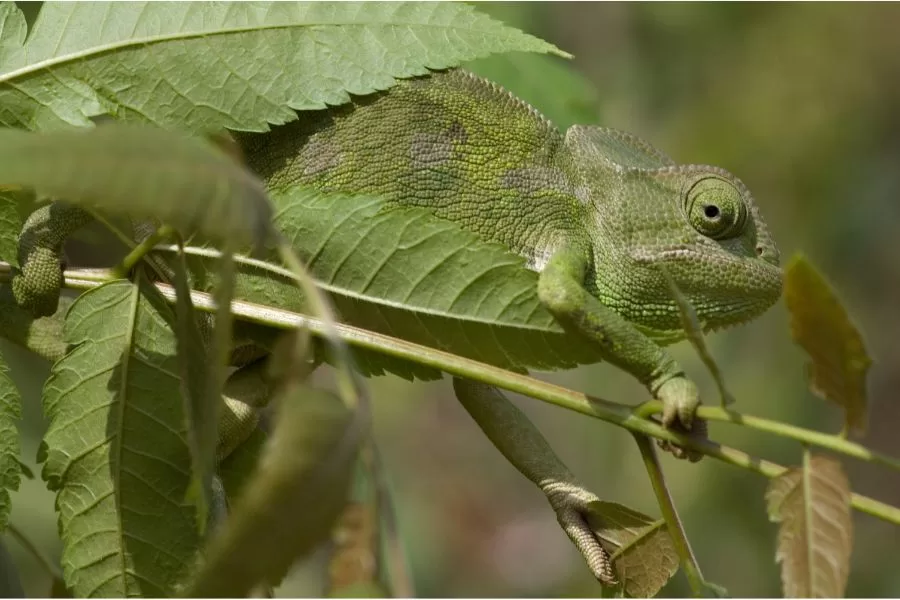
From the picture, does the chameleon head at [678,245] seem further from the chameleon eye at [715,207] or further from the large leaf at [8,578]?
the large leaf at [8,578]

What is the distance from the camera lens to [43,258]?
3.43 ft

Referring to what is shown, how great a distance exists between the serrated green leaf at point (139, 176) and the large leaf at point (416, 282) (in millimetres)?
342

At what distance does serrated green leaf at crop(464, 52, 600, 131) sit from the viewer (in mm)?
1513

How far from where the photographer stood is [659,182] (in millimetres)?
1267

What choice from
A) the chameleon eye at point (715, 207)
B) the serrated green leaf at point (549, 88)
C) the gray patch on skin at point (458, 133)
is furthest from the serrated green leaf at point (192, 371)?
the serrated green leaf at point (549, 88)

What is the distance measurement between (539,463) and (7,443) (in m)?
0.60

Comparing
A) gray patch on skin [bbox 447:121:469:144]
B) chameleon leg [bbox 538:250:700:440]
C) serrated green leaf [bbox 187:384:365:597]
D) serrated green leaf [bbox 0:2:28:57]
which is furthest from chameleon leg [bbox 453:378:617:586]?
serrated green leaf [bbox 0:2:28:57]

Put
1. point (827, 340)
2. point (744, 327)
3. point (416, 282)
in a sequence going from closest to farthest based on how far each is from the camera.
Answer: point (827, 340), point (416, 282), point (744, 327)

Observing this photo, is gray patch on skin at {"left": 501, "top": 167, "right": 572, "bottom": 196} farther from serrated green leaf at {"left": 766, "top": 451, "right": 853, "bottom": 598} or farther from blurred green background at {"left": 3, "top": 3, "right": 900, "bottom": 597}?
blurred green background at {"left": 3, "top": 3, "right": 900, "bottom": 597}

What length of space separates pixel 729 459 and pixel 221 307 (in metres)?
0.43

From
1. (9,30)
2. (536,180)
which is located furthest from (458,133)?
(9,30)

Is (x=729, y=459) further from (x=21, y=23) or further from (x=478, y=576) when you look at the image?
(x=478, y=576)

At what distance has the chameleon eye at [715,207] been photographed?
1234 millimetres

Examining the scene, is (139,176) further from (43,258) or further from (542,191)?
(542,191)
